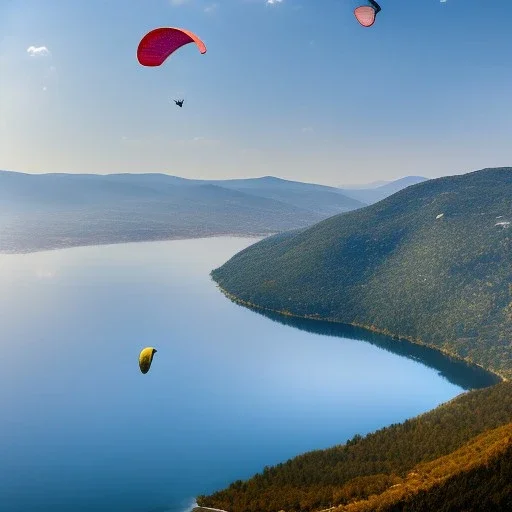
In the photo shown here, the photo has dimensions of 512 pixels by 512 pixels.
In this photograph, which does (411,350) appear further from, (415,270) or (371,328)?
(415,270)

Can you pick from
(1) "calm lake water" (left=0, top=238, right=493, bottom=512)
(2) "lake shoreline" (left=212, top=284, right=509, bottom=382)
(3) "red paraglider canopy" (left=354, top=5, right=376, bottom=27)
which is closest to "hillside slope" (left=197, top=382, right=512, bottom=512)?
(1) "calm lake water" (left=0, top=238, right=493, bottom=512)

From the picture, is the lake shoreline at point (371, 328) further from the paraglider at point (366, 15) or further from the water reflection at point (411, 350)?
the paraglider at point (366, 15)

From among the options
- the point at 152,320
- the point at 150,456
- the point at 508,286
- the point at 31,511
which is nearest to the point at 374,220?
the point at 508,286

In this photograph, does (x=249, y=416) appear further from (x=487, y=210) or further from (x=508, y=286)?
(x=487, y=210)

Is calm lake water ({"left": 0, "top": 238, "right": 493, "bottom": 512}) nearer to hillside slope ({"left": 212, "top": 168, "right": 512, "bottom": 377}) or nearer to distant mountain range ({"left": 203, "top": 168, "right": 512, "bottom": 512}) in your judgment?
distant mountain range ({"left": 203, "top": 168, "right": 512, "bottom": 512})

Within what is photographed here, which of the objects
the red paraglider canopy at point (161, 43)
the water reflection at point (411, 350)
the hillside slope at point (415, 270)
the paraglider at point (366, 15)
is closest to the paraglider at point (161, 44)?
the red paraglider canopy at point (161, 43)

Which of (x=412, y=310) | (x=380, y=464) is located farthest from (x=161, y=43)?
(x=412, y=310)
